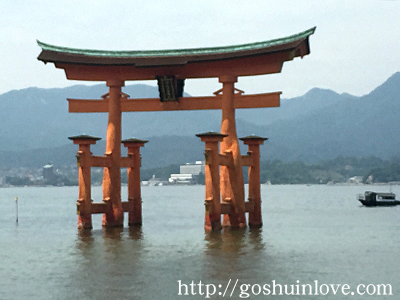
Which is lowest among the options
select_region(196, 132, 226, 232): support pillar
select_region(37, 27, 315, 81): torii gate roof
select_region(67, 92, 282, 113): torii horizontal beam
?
select_region(196, 132, 226, 232): support pillar

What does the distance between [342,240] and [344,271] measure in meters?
11.2

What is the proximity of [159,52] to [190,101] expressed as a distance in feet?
9.61

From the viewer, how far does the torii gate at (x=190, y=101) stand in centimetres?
2927

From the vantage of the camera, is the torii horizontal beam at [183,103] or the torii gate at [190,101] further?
the torii horizontal beam at [183,103]

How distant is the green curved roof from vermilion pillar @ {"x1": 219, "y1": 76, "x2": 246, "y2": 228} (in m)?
1.42

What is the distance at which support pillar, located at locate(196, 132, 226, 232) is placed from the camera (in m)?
28.2

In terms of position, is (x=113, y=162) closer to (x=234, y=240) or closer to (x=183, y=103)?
(x=183, y=103)

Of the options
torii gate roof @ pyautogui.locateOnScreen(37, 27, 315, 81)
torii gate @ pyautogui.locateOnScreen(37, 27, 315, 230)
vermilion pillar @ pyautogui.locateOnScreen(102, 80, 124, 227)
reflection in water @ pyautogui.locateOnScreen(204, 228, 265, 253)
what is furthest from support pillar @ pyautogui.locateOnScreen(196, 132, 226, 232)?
vermilion pillar @ pyautogui.locateOnScreen(102, 80, 124, 227)

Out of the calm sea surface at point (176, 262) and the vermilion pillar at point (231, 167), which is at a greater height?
the vermilion pillar at point (231, 167)

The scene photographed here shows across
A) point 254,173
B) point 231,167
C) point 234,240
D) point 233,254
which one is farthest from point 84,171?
point 233,254

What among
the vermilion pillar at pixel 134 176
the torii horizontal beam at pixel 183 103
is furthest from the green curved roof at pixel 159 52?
the vermilion pillar at pixel 134 176

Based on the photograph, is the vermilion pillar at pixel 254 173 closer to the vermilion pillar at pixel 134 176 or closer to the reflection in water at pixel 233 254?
the reflection in water at pixel 233 254

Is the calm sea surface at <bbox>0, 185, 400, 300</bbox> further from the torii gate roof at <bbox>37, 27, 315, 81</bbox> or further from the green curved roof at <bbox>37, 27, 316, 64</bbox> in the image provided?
the green curved roof at <bbox>37, 27, 316, 64</bbox>

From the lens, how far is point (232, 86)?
3083 cm
